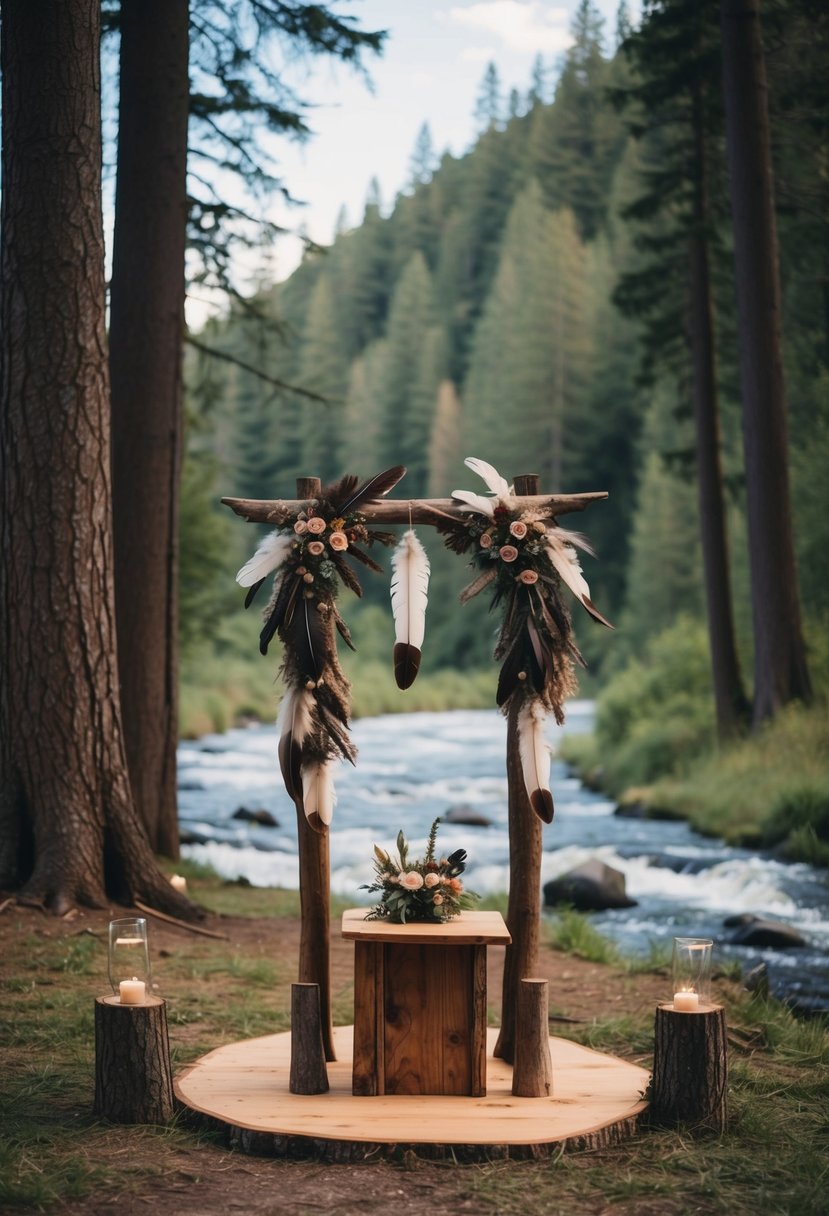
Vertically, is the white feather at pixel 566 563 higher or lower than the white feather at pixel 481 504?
lower

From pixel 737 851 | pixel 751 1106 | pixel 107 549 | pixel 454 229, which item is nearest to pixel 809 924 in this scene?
pixel 737 851

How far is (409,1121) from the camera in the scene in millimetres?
5309

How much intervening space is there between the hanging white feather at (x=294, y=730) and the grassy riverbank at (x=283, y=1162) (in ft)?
4.78

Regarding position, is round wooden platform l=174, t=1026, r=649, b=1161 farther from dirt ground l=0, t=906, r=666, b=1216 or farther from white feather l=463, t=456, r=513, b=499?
white feather l=463, t=456, r=513, b=499

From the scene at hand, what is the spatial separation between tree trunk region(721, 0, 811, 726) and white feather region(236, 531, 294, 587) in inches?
448

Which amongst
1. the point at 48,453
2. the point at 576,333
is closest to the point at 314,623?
the point at 48,453

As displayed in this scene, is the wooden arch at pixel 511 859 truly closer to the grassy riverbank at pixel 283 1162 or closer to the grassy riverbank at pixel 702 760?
the grassy riverbank at pixel 283 1162

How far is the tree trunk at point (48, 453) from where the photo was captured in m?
8.36

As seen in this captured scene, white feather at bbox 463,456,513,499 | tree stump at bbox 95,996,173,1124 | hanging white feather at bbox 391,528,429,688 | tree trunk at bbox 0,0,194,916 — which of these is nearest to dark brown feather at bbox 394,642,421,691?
hanging white feather at bbox 391,528,429,688

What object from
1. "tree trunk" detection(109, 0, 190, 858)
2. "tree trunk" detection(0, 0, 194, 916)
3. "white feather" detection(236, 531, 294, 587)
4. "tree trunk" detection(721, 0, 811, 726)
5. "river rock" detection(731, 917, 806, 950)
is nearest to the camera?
"white feather" detection(236, 531, 294, 587)

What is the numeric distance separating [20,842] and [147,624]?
2394 mm

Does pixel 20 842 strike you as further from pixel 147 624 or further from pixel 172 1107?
pixel 172 1107

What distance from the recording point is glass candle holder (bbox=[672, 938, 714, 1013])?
5520 mm

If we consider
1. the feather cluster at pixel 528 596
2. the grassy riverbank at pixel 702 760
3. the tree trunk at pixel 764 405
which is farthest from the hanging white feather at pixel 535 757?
the tree trunk at pixel 764 405
